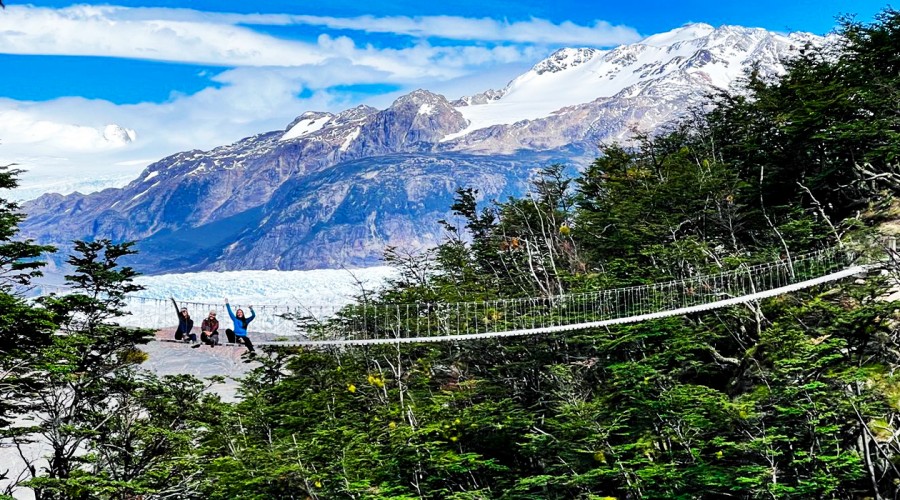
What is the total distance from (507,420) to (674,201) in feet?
25.8

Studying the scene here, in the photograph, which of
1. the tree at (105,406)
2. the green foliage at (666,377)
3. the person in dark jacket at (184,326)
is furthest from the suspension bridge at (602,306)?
the person in dark jacket at (184,326)

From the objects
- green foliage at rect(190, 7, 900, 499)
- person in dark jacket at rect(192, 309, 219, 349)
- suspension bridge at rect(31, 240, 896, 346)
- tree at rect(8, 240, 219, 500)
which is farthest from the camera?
tree at rect(8, 240, 219, 500)

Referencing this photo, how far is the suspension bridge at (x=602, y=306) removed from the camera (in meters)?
15.1

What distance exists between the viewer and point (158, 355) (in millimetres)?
88062

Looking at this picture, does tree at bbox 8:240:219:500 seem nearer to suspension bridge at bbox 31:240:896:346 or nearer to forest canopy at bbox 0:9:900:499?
forest canopy at bbox 0:9:900:499

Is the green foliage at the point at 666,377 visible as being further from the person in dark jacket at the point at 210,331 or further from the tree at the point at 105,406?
the person in dark jacket at the point at 210,331

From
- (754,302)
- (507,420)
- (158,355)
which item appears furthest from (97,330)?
(158,355)

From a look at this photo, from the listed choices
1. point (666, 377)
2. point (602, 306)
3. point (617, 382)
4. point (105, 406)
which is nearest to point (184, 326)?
point (105, 406)

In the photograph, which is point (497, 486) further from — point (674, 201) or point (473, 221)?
point (473, 221)

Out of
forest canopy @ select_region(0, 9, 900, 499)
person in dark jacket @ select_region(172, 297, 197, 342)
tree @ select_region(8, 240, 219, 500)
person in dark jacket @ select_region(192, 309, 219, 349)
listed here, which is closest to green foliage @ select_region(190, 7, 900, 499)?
forest canopy @ select_region(0, 9, 900, 499)

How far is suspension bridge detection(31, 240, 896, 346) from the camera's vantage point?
15.1 m

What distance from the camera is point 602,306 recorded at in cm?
1927

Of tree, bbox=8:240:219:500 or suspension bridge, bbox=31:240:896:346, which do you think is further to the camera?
tree, bbox=8:240:219:500

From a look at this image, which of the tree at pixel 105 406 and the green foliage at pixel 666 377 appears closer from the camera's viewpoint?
the green foliage at pixel 666 377
